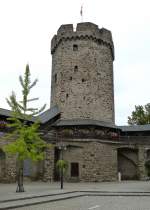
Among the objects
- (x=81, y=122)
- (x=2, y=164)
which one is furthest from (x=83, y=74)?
(x=2, y=164)

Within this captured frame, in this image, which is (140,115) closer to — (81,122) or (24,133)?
(81,122)

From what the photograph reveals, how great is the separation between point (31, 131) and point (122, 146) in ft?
56.4

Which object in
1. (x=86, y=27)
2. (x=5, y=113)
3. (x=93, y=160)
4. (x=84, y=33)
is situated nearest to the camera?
(x=5, y=113)

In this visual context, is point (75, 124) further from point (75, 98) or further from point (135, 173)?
point (135, 173)

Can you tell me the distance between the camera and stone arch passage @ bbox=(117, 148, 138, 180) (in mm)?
34375

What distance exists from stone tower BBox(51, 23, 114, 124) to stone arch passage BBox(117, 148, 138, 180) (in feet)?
12.5

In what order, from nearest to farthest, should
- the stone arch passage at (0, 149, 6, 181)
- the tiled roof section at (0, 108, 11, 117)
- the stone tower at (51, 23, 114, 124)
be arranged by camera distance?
the stone arch passage at (0, 149, 6, 181), the tiled roof section at (0, 108, 11, 117), the stone tower at (51, 23, 114, 124)

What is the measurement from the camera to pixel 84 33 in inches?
1404

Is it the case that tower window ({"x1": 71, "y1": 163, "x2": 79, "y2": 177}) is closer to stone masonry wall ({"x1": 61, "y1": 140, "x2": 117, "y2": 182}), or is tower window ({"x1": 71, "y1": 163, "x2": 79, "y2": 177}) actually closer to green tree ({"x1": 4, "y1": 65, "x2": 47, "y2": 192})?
stone masonry wall ({"x1": 61, "y1": 140, "x2": 117, "y2": 182})

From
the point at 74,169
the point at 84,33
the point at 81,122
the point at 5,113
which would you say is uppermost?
the point at 84,33

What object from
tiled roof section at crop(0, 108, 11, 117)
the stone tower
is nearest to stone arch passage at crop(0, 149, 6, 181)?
tiled roof section at crop(0, 108, 11, 117)

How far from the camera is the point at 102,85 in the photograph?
34.9 meters

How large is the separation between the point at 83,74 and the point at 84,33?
4.90 m

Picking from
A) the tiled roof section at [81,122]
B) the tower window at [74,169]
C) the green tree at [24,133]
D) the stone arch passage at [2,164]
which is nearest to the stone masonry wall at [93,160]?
the tower window at [74,169]
